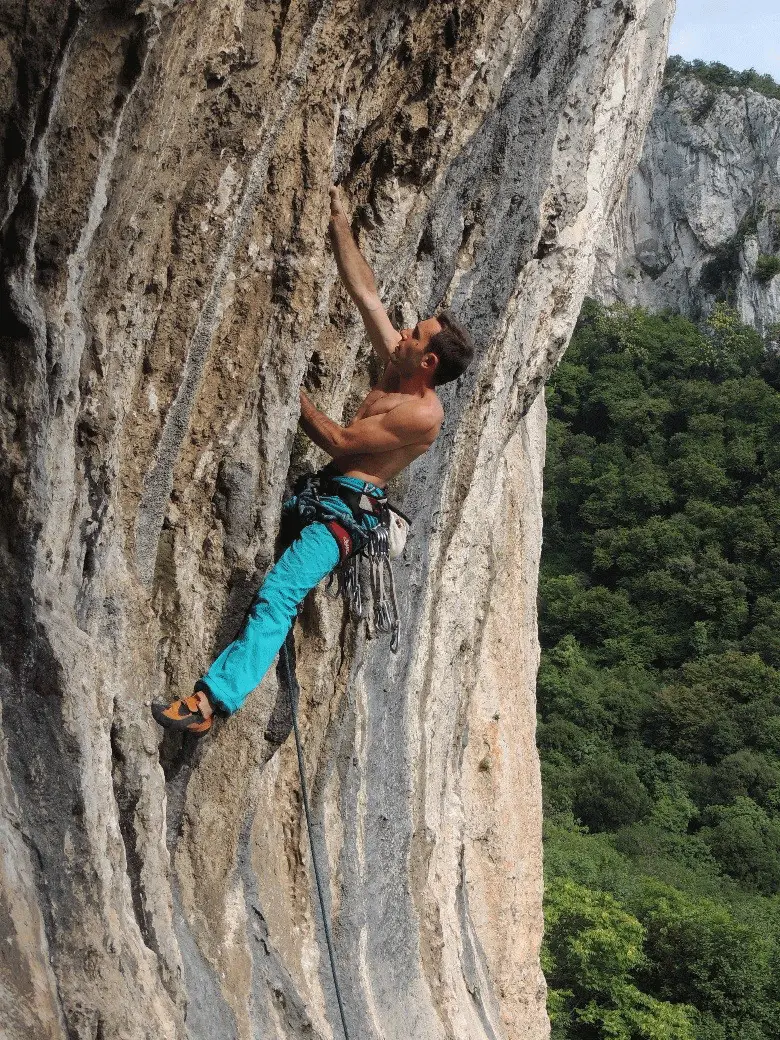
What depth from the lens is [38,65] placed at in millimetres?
3109

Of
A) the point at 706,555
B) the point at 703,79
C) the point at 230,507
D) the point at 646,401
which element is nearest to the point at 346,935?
the point at 230,507

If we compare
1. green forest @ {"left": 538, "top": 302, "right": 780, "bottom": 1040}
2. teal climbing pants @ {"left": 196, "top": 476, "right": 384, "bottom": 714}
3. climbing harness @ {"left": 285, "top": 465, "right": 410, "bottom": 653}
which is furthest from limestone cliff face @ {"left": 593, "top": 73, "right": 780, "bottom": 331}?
teal climbing pants @ {"left": 196, "top": 476, "right": 384, "bottom": 714}

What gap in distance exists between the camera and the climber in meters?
4.71

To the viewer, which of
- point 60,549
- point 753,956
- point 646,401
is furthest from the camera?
point 646,401

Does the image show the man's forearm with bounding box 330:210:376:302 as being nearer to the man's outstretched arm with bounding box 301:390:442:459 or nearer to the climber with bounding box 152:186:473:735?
the climber with bounding box 152:186:473:735

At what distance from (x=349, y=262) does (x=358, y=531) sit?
1.15 meters

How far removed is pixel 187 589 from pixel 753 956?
1872cm

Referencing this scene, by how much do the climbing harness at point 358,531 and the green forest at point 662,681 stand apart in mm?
15415

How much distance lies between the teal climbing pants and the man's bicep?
58 cm

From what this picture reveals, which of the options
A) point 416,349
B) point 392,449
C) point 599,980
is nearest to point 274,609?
point 392,449

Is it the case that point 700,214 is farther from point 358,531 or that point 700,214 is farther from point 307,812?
point 307,812

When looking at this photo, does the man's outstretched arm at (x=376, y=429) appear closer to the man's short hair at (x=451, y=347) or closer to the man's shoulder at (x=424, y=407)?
the man's shoulder at (x=424, y=407)

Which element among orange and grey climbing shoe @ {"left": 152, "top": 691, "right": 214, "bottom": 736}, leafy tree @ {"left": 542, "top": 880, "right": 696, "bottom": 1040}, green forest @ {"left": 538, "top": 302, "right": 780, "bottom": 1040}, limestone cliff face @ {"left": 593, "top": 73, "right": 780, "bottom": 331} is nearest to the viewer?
orange and grey climbing shoe @ {"left": 152, "top": 691, "right": 214, "bottom": 736}

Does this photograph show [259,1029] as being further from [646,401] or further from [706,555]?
[646,401]
